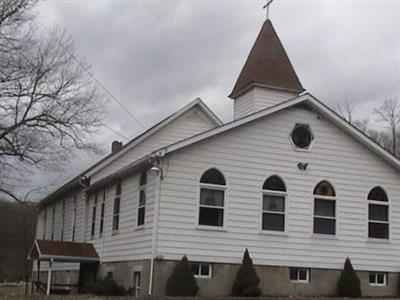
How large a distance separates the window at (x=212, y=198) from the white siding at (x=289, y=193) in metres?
0.23

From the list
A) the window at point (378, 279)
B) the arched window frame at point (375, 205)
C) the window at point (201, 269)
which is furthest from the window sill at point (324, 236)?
the window at point (201, 269)

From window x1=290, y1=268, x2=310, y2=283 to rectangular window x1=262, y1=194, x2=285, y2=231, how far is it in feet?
5.03

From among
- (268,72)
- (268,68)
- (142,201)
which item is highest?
(268,68)

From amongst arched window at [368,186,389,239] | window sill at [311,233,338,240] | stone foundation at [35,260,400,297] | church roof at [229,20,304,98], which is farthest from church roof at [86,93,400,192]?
church roof at [229,20,304,98]

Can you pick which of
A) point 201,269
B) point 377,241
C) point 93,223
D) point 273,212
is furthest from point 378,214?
point 93,223

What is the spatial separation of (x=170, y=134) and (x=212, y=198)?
377 inches

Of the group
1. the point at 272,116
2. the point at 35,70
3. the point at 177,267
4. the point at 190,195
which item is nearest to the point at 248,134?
the point at 272,116

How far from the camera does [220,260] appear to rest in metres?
21.6

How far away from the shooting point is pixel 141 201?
22750 millimetres

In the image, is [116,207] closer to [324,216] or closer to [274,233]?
[274,233]

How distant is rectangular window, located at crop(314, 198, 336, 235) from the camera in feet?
→ 76.5

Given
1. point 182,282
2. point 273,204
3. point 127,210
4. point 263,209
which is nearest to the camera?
point 182,282

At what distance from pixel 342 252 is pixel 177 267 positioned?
21.0ft

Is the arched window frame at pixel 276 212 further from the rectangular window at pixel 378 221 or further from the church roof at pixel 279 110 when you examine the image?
the rectangular window at pixel 378 221
